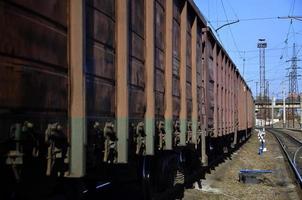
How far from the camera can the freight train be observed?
3.50 m

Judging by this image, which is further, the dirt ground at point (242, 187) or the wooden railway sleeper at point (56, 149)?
Answer: the dirt ground at point (242, 187)

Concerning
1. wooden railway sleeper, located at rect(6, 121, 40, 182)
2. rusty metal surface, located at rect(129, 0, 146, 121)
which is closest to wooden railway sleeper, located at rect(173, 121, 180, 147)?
rusty metal surface, located at rect(129, 0, 146, 121)

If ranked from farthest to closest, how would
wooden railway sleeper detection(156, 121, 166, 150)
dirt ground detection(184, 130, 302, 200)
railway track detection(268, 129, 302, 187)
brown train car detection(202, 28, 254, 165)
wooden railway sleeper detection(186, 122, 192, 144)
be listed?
railway track detection(268, 129, 302, 187), brown train car detection(202, 28, 254, 165), dirt ground detection(184, 130, 302, 200), wooden railway sleeper detection(186, 122, 192, 144), wooden railway sleeper detection(156, 121, 166, 150)

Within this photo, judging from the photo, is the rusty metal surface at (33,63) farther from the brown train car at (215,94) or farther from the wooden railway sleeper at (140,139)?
the brown train car at (215,94)

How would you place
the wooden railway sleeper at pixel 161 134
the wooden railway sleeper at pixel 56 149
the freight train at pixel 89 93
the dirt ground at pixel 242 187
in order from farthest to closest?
the dirt ground at pixel 242 187 → the wooden railway sleeper at pixel 161 134 → the wooden railway sleeper at pixel 56 149 → the freight train at pixel 89 93

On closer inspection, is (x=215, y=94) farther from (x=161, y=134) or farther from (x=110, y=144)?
(x=110, y=144)

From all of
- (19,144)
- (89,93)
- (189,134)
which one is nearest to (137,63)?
(89,93)

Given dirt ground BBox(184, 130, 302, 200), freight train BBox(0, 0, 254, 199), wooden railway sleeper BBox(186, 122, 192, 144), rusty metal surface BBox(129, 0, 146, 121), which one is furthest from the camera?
dirt ground BBox(184, 130, 302, 200)

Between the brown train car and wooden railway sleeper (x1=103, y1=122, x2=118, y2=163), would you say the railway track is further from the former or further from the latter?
wooden railway sleeper (x1=103, y1=122, x2=118, y2=163)

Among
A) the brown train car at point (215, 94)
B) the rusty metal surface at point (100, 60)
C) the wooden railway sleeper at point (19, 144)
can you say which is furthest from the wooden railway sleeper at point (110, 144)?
the brown train car at point (215, 94)

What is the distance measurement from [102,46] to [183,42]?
14.9ft

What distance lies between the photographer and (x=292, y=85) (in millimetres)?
95312

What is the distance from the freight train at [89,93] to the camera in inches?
138

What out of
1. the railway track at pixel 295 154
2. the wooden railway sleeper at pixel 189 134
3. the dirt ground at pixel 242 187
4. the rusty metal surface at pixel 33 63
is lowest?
the railway track at pixel 295 154
